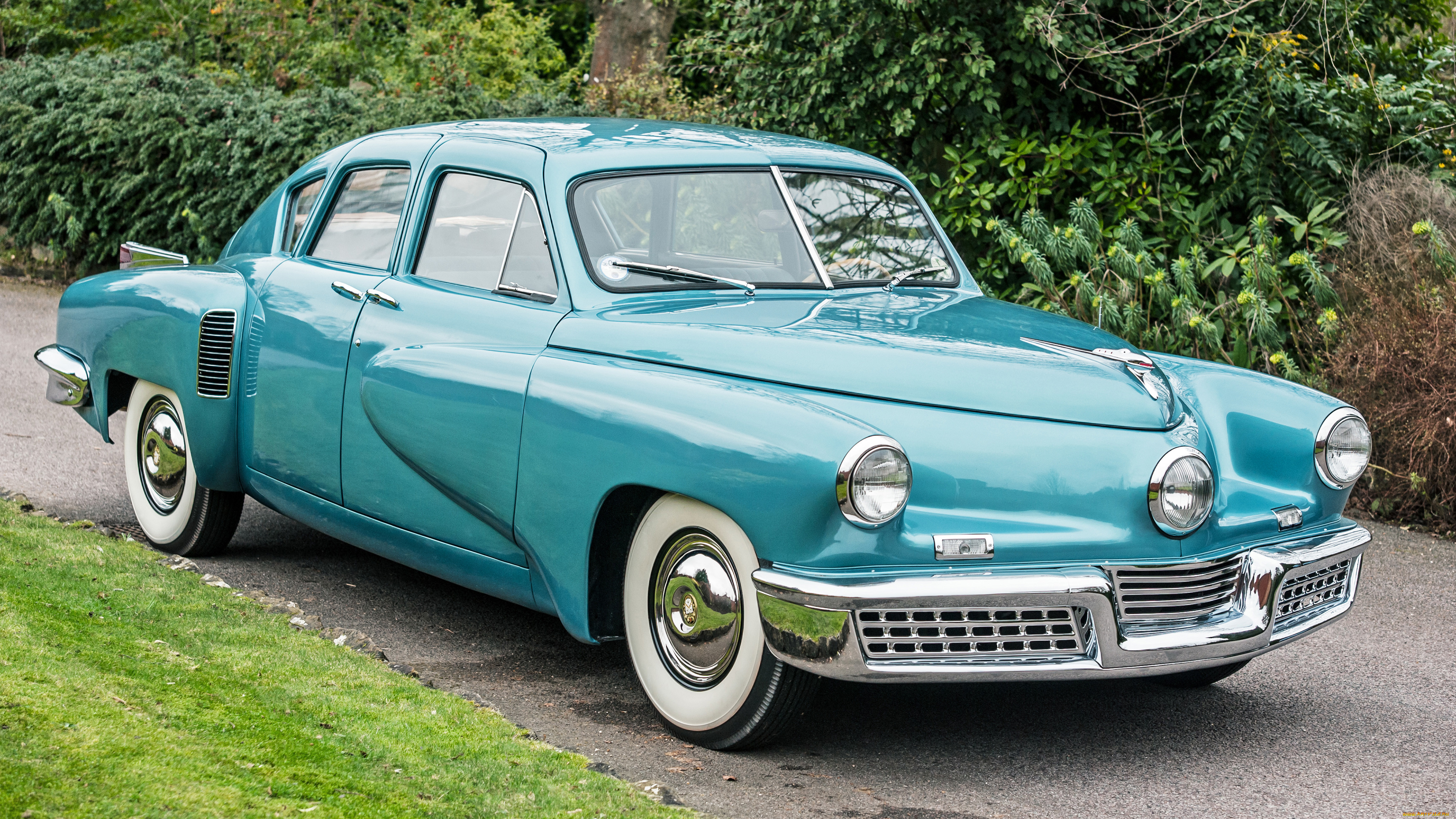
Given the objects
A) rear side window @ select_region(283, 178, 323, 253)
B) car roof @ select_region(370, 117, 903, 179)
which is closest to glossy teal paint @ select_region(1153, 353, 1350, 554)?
car roof @ select_region(370, 117, 903, 179)

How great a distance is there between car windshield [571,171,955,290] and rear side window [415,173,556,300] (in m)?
0.17

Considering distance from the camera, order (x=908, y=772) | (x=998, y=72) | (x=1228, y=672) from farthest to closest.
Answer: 1. (x=998, y=72)
2. (x=1228, y=672)
3. (x=908, y=772)

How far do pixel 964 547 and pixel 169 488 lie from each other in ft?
12.0

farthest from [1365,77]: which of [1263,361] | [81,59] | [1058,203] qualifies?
[81,59]

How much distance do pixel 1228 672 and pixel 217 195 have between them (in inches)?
403

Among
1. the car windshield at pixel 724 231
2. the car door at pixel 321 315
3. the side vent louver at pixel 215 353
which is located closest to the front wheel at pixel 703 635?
the car windshield at pixel 724 231

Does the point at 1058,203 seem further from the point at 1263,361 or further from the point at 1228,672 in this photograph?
the point at 1228,672

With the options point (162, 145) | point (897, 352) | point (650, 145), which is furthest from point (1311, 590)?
point (162, 145)

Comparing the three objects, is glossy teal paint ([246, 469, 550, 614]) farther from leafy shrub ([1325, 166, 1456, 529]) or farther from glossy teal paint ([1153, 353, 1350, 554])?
leafy shrub ([1325, 166, 1456, 529])

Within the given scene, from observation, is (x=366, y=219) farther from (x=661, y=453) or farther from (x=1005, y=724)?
(x=1005, y=724)

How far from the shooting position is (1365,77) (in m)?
9.53

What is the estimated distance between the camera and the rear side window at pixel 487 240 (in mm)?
4344

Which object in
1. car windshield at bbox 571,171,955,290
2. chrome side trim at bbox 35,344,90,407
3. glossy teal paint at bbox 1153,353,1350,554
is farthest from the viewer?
chrome side trim at bbox 35,344,90,407

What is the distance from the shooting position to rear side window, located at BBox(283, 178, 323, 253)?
5.38m
